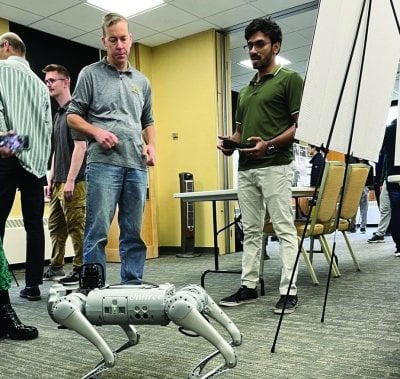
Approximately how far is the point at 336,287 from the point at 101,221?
4.84ft

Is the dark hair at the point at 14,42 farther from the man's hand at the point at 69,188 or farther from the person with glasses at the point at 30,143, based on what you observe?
the man's hand at the point at 69,188

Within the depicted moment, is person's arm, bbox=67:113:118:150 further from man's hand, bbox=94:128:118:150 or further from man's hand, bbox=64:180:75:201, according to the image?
man's hand, bbox=64:180:75:201

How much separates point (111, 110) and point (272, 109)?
74 centimetres

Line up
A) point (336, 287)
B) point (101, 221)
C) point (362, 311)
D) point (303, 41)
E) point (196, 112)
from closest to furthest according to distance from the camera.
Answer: point (101, 221) < point (362, 311) < point (336, 287) < point (196, 112) < point (303, 41)

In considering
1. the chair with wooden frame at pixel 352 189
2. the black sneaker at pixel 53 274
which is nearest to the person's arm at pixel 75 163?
the black sneaker at pixel 53 274

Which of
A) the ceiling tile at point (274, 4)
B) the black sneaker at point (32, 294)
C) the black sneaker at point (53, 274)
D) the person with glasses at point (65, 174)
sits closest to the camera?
the black sneaker at point (32, 294)

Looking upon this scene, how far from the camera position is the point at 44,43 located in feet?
16.1

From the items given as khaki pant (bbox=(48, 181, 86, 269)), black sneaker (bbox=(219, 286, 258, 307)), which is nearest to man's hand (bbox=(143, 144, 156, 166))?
black sneaker (bbox=(219, 286, 258, 307))

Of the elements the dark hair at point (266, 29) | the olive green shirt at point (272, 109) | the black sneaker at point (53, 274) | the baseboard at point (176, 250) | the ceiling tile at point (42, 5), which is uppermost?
the ceiling tile at point (42, 5)

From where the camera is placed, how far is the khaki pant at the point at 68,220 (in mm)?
2900

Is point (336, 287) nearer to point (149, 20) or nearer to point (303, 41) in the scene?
point (149, 20)

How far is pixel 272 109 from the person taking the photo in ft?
6.89

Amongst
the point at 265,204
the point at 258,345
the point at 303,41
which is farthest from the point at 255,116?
the point at 303,41

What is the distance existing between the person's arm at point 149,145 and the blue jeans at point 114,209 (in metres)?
0.07
